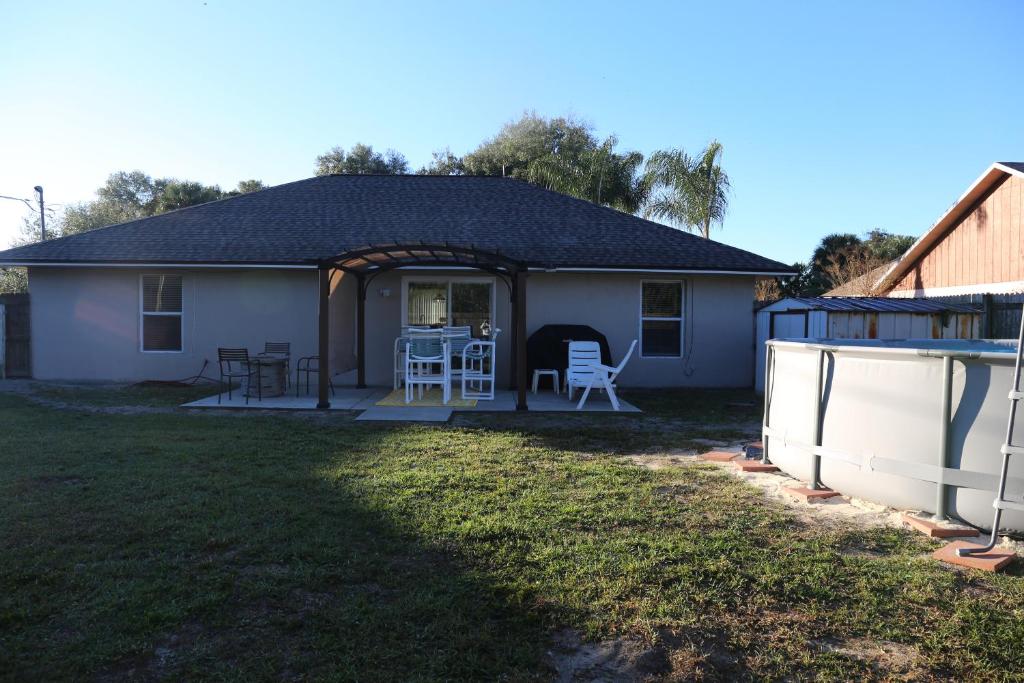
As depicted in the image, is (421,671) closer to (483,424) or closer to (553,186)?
(483,424)

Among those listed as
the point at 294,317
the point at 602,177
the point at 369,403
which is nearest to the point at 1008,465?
the point at 369,403

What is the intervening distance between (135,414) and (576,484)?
6837 mm

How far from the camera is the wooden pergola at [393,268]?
10.0 metres

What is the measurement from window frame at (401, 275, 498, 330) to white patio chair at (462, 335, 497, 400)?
1.05 metres

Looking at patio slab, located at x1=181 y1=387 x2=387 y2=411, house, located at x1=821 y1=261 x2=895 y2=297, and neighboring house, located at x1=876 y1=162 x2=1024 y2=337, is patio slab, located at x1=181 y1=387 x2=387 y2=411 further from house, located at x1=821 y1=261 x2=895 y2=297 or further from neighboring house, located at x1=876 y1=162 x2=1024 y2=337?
house, located at x1=821 y1=261 x2=895 y2=297

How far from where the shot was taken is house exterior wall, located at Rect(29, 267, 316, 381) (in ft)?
44.0

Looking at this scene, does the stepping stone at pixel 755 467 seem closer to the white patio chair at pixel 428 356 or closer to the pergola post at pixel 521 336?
the pergola post at pixel 521 336

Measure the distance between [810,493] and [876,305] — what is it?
8.40m

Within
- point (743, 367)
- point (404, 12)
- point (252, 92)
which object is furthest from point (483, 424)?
point (252, 92)

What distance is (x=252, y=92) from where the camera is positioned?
16.5 meters

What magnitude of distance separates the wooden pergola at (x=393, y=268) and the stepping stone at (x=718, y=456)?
3620 millimetres

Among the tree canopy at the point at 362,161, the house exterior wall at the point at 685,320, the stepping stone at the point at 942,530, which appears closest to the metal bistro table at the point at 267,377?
the house exterior wall at the point at 685,320

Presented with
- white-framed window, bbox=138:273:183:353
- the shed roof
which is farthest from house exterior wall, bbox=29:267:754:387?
the shed roof

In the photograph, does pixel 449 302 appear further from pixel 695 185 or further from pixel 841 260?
pixel 841 260
